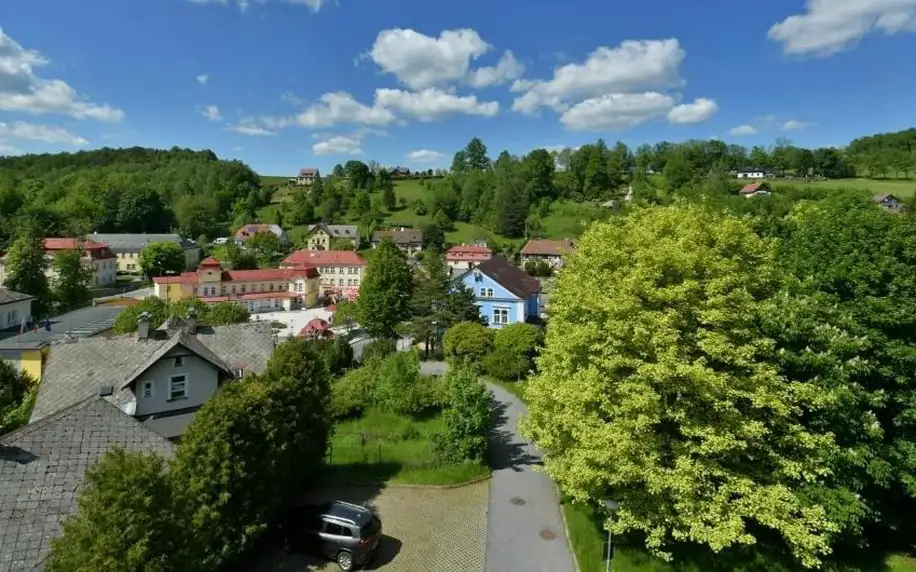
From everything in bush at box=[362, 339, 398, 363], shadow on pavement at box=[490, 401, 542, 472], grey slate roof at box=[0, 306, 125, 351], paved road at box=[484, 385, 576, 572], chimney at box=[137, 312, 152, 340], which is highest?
chimney at box=[137, 312, 152, 340]

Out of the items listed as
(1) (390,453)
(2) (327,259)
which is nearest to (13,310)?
(2) (327,259)

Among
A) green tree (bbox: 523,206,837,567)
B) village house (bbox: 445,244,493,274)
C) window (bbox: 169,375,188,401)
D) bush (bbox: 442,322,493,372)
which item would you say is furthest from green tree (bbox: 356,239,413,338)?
village house (bbox: 445,244,493,274)

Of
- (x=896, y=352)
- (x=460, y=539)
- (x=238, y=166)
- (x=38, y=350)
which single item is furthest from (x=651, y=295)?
(x=238, y=166)

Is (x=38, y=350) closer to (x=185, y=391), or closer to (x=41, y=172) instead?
(x=185, y=391)

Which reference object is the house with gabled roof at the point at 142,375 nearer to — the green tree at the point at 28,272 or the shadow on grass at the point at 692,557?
the shadow on grass at the point at 692,557

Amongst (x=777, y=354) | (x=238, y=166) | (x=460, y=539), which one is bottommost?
(x=460, y=539)

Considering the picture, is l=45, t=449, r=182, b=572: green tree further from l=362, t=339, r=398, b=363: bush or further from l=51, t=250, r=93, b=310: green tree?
l=51, t=250, r=93, b=310: green tree
